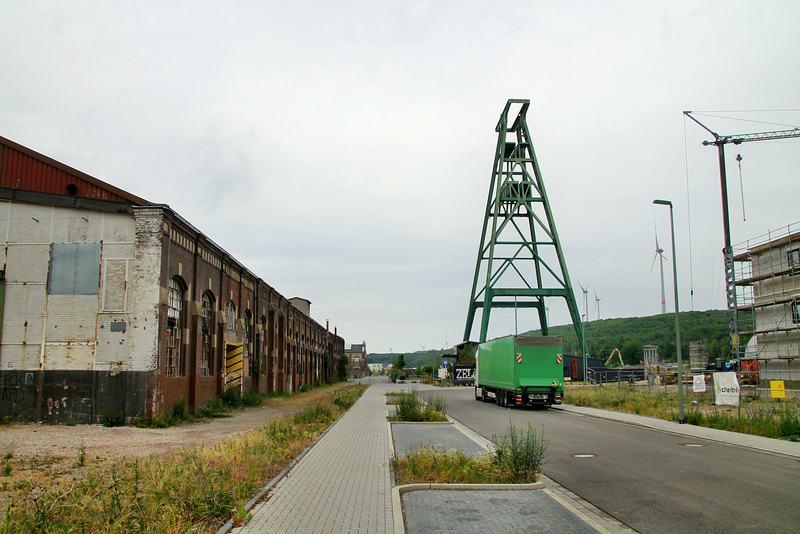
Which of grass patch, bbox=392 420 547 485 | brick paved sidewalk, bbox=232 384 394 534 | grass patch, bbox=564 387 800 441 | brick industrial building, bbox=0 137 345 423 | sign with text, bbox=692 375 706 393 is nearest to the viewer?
brick paved sidewalk, bbox=232 384 394 534

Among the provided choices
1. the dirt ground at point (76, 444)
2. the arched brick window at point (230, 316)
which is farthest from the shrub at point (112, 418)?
the arched brick window at point (230, 316)

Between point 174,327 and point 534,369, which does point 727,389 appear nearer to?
point 534,369

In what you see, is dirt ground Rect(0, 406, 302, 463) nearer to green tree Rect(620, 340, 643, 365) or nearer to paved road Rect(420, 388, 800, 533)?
paved road Rect(420, 388, 800, 533)

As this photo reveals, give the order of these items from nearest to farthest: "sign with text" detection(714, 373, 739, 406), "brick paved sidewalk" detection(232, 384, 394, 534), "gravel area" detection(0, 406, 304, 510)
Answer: "brick paved sidewalk" detection(232, 384, 394, 534) → "gravel area" detection(0, 406, 304, 510) → "sign with text" detection(714, 373, 739, 406)

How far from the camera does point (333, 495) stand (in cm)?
852

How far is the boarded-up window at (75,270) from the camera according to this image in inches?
738

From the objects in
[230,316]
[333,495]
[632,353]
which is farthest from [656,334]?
[333,495]

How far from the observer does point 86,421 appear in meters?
18.1

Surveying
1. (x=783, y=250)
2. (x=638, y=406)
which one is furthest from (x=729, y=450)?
(x=783, y=250)

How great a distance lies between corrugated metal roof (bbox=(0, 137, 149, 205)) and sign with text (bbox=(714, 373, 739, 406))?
24.1m

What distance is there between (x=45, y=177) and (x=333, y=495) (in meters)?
19.6

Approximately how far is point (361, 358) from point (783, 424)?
15693 cm

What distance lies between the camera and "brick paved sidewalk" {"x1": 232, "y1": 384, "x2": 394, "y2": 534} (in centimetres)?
682

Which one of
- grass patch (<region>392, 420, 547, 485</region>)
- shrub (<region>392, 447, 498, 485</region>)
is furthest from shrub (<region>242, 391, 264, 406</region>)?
grass patch (<region>392, 420, 547, 485</region>)
